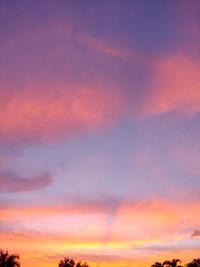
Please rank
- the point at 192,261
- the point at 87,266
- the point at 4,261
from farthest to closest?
the point at 87,266 → the point at 192,261 → the point at 4,261

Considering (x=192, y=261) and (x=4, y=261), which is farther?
(x=192, y=261)

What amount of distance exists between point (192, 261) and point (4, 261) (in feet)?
99.7

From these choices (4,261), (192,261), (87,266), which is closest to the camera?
(4,261)

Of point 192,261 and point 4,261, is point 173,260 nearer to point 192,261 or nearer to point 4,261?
point 192,261

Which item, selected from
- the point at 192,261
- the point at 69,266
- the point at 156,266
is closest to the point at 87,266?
the point at 69,266

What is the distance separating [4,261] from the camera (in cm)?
5356

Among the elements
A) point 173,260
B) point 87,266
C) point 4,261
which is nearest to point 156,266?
point 173,260

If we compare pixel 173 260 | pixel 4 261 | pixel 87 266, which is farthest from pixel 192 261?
pixel 4 261

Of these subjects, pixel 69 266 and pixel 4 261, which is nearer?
pixel 4 261

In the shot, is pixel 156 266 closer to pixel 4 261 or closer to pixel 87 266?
pixel 87 266

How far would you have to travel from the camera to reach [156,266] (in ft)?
221

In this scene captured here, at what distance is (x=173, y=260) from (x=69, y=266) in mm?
17796

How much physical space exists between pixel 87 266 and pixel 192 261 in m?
18.7

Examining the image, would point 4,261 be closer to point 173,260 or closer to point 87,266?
point 87,266
